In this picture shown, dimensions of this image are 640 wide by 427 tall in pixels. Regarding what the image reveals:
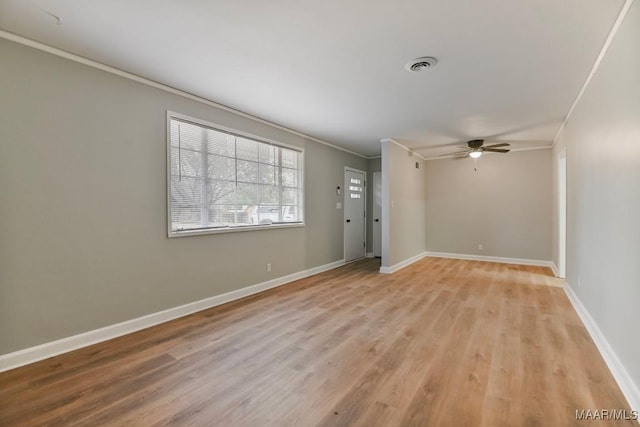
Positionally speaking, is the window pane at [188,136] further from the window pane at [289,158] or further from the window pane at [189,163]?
the window pane at [289,158]

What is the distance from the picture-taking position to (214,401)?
6.08 feet

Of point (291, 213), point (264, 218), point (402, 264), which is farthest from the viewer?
point (402, 264)

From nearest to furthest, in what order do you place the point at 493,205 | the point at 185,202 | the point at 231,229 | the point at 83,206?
the point at 83,206
the point at 185,202
the point at 231,229
the point at 493,205

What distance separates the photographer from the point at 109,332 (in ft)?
8.91

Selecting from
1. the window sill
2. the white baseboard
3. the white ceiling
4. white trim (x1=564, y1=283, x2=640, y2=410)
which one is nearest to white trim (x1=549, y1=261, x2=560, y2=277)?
white trim (x1=564, y1=283, x2=640, y2=410)

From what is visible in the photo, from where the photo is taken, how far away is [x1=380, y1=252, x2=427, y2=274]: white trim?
17.8ft

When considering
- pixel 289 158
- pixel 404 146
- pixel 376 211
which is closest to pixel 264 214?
pixel 289 158

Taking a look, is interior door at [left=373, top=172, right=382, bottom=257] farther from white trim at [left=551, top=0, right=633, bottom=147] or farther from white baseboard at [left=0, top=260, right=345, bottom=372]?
white trim at [left=551, top=0, right=633, bottom=147]

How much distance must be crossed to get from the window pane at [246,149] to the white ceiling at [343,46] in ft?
1.51

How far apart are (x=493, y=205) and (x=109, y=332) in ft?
23.4

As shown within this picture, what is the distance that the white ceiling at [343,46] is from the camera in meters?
1.93

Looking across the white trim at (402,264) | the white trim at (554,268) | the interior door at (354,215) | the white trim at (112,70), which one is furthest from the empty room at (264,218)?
the interior door at (354,215)

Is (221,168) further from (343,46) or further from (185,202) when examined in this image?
(343,46)

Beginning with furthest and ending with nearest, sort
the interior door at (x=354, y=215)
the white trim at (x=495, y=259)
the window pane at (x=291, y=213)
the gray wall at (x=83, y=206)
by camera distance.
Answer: the interior door at (x=354, y=215) < the white trim at (x=495, y=259) < the window pane at (x=291, y=213) < the gray wall at (x=83, y=206)
